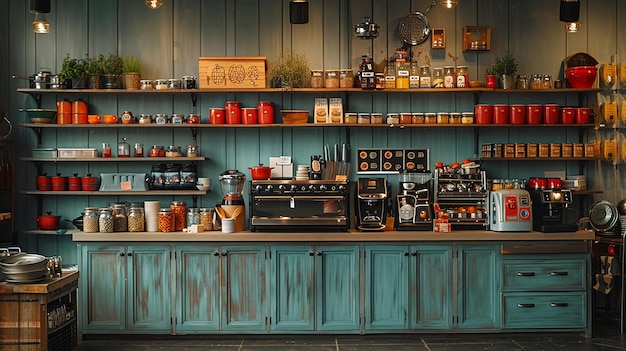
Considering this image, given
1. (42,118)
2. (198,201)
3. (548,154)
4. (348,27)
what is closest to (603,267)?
(548,154)

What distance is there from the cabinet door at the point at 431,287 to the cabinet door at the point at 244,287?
1.33 m

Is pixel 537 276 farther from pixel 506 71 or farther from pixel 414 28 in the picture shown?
pixel 414 28

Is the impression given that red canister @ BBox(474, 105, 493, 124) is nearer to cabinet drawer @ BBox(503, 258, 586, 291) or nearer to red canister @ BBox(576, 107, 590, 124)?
red canister @ BBox(576, 107, 590, 124)

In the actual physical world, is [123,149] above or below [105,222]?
above

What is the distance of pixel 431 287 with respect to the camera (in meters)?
6.25

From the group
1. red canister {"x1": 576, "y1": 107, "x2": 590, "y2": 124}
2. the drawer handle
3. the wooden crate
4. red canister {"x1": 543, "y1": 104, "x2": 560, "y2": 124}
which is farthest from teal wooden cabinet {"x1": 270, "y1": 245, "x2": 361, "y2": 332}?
red canister {"x1": 576, "y1": 107, "x2": 590, "y2": 124}

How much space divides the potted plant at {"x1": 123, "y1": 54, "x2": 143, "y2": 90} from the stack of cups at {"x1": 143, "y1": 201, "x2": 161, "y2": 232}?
45.0 inches

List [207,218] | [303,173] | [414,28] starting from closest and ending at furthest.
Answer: [207,218] < [303,173] < [414,28]

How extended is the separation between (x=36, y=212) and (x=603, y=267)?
5.44m

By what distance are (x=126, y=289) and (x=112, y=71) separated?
2081mm

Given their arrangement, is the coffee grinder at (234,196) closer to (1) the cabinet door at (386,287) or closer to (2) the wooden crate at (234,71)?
(2) the wooden crate at (234,71)

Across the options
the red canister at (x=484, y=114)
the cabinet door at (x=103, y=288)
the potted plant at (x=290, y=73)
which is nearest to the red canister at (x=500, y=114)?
the red canister at (x=484, y=114)

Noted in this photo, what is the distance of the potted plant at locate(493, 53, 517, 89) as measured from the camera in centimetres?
675

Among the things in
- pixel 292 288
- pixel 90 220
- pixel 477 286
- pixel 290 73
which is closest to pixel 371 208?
pixel 292 288
